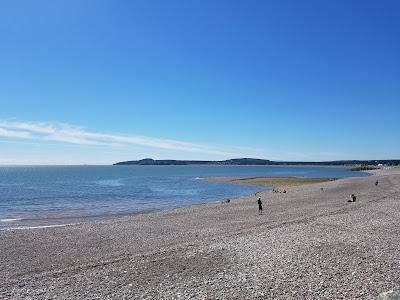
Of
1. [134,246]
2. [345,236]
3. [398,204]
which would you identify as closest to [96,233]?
[134,246]

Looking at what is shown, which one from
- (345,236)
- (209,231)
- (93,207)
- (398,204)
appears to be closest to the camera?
(345,236)

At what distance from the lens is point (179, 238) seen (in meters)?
24.0

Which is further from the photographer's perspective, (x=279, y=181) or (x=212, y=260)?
(x=279, y=181)

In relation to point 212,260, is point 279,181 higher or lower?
higher

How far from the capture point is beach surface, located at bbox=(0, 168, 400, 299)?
1330 centimetres

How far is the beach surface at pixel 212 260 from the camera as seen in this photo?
13.3 metres

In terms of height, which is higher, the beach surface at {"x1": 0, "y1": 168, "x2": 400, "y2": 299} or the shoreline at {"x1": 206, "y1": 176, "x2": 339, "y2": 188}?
the shoreline at {"x1": 206, "y1": 176, "x2": 339, "y2": 188}

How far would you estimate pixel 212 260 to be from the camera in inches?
682

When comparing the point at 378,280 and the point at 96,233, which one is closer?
the point at 378,280

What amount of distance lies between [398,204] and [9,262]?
31052 mm

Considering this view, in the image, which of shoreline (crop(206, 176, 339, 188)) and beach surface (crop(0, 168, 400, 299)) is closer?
beach surface (crop(0, 168, 400, 299))

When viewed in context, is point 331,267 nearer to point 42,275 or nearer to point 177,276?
point 177,276

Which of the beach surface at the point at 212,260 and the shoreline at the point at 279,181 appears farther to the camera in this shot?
the shoreline at the point at 279,181

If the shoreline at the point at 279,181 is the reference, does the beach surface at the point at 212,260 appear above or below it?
below
